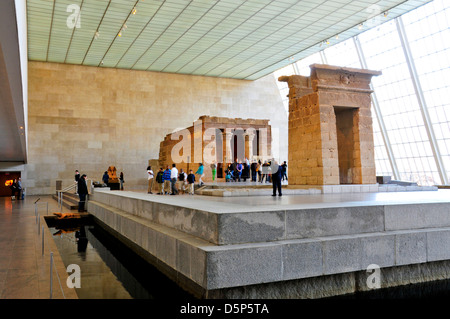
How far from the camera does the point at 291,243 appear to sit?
5.49 metres

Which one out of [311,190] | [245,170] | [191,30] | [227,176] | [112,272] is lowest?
[112,272]

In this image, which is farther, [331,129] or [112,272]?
[331,129]

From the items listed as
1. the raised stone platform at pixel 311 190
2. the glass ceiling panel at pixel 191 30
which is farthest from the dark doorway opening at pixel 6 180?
the raised stone platform at pixel 311 190

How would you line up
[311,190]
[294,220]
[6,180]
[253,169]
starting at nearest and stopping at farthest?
1. [294,220]
2. [311,190]
3. [253,169]
4. [6,180]

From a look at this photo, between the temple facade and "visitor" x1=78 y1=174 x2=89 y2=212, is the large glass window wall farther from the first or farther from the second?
"visitor" x1=78 y1=174 x2=89 y2=212

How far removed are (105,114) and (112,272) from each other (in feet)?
76.3

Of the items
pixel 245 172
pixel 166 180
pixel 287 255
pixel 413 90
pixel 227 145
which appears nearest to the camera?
pixel 287 255

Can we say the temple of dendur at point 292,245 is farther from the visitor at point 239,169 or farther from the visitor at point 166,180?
the visitor at point 239,169

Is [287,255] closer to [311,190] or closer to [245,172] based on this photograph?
[311,190]

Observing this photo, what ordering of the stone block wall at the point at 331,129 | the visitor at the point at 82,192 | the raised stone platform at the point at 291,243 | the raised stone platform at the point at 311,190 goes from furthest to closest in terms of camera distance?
the visitor at the point at 82,192 < the stone block wall at the point at 331,129 < the raised stone platform at the point at 311,190 < the raised stone platform at the point at 291,243

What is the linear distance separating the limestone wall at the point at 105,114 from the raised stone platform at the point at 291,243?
23.1 meters

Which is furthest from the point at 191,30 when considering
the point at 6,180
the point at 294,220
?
the point at 294,220

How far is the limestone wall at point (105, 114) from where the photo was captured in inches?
1081
